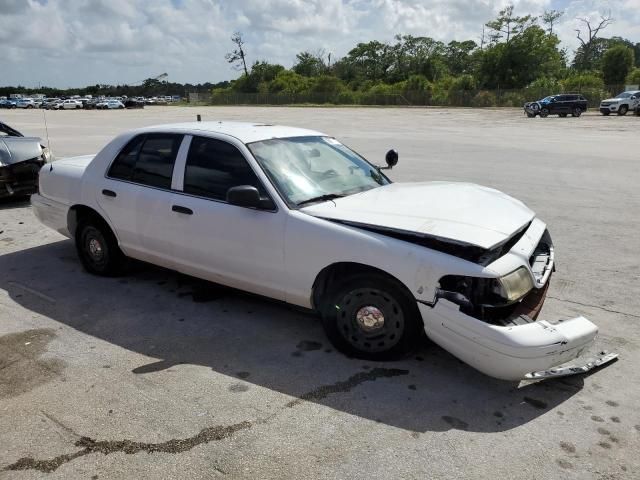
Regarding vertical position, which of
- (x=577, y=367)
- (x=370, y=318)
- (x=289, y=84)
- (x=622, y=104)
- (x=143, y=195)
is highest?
(x=289, y=84)

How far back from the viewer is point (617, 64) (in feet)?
221

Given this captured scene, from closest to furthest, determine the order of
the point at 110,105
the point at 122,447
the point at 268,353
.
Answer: the point at 122,447 → the point at 268,353 → the point at 110,105

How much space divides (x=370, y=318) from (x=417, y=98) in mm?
75419

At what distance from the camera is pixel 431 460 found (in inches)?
108

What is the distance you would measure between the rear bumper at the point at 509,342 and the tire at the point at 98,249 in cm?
334

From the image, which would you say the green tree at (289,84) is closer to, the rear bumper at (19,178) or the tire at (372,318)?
the rear bumper at (19,178)

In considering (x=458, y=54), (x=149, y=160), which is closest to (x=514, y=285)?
(x=149, y=160)

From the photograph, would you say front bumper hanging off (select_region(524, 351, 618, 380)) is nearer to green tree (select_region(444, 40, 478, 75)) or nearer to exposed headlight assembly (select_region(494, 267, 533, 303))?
exposed headlight assembly (select_region(494, 267, 533, 303))

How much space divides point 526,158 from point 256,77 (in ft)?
330

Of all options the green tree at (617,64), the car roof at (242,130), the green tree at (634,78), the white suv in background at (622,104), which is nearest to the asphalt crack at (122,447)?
the car roof at (242,130)

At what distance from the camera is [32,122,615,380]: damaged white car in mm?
3223

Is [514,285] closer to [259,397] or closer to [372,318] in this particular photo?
[372,318]

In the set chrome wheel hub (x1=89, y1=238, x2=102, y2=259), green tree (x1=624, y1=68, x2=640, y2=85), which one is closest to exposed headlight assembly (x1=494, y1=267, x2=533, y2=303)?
chrome wheel hub (x1=89, y1=238, x2=102, y2=259)

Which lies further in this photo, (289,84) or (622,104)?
(289,84)
